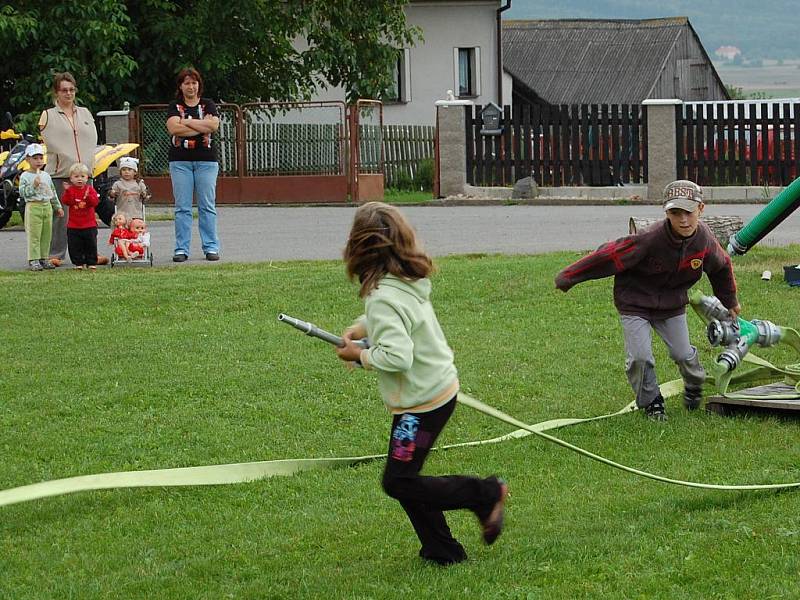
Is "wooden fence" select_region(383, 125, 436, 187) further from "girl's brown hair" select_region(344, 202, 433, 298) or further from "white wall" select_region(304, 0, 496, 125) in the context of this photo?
"girl's brown hair" select_region(344, 202, 433, 298)

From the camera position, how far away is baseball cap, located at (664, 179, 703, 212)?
7.17m

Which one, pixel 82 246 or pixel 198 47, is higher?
pixel 198 47

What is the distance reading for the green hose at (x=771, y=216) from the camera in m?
7.89

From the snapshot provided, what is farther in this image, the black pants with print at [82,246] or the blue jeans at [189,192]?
the blue jeans at [189,192]

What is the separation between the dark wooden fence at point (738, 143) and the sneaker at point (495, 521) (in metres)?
19.0

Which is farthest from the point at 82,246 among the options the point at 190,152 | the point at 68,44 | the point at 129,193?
the point at 68,44

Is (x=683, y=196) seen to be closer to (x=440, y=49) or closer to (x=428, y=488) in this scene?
(x=428, y=488)

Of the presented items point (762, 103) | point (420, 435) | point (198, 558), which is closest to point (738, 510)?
point (420, 435)

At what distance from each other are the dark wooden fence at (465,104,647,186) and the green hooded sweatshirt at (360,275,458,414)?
19366 millimetres

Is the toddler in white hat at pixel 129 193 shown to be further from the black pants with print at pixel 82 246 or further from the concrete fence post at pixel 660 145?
the concrete fence post at pixel 660 145

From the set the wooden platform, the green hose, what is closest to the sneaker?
the wooden platform

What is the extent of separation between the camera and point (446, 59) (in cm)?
4034

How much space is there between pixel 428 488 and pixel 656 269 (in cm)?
286

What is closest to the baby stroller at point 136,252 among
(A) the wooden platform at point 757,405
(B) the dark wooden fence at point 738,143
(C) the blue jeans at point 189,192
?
(C) the blue jeans at point 189,192
